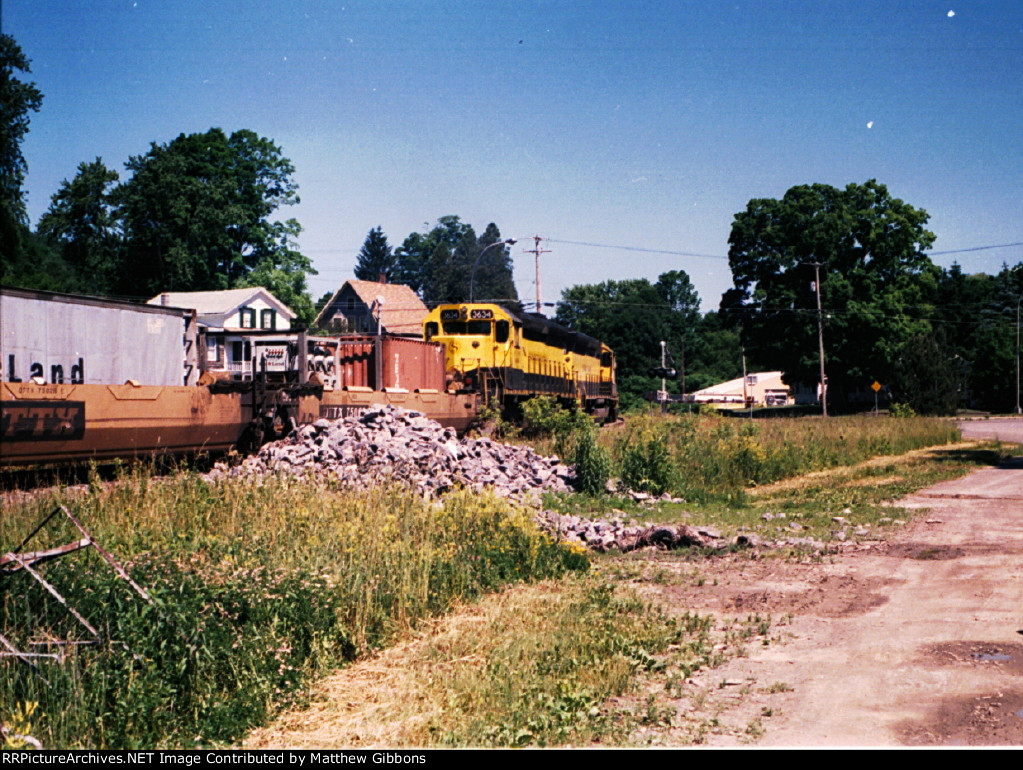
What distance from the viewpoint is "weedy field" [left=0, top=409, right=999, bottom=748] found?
569 centimetres

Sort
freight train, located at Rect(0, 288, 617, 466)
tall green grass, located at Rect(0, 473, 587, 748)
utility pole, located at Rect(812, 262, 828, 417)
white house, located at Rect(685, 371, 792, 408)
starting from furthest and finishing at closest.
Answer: white house, located at Rect(685, 371, 792, 408)
utility pole, located at Rect(812, 262, 828, 417)
freight train, located at Rect(0, 288, 617, 466)
tall green grass, located at Rect(0, 473, 587, 748)

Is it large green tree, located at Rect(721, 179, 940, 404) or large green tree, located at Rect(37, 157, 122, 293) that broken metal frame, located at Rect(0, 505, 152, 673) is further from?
large green tree, located at Rect(721, 179, 940, 404)

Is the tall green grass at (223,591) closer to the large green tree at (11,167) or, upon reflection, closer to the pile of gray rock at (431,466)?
the pile of gray rock at (431,466)

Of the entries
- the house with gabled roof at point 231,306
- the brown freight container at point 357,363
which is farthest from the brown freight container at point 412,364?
the house with gabled roof at point 231,306

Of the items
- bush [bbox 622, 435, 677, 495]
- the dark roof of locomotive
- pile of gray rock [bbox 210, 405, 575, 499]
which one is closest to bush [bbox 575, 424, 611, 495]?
pile of gray rock [bbox 210, 405, 575, 499]

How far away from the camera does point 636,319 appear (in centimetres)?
9162

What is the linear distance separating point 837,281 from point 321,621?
6367 cm

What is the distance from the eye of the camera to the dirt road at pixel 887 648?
5.75 metres

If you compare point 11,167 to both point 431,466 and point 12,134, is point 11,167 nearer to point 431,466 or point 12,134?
point 12,134

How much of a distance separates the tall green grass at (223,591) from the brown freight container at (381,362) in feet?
42.4

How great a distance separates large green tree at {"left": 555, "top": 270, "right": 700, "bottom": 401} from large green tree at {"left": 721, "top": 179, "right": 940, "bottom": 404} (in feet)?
55.3

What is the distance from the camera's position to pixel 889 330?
6338 centimetres

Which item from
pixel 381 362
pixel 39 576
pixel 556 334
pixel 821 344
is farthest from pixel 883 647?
pixel 821 344
